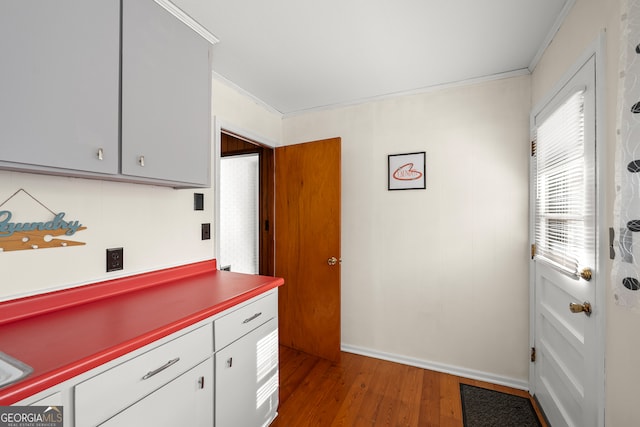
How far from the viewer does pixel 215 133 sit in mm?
2137

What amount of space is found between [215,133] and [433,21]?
1.66 metres

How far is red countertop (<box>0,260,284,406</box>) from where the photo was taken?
79 cm

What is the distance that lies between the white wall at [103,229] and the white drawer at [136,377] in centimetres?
66

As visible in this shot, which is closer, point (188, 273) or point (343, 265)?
point (188, 273)

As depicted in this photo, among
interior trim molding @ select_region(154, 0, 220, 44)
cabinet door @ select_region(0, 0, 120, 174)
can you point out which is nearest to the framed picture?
interior trim molding @ select_region(154, 0, 220, 44)

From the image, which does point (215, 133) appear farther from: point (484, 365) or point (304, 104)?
point (484, 365)

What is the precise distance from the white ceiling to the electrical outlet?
1368 millimetres

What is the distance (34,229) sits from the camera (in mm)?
1188

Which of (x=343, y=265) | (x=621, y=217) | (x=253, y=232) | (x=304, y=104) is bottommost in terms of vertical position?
(x=343, y=265)

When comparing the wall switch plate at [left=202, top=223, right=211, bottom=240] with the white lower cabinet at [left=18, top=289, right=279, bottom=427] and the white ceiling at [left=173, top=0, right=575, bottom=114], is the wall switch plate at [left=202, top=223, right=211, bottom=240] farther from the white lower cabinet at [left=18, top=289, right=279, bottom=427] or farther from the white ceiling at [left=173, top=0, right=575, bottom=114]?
the white ceiling at [left=173, top=0, right=575, bottom=114]

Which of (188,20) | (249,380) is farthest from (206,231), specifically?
(188,20)

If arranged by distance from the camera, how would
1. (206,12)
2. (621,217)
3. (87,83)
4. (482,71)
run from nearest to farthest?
(621,217)
(87,83)
(206,12)
(482,71)

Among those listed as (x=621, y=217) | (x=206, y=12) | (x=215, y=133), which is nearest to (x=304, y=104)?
(x=215, y=133)

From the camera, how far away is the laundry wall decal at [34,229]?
1116 mm
